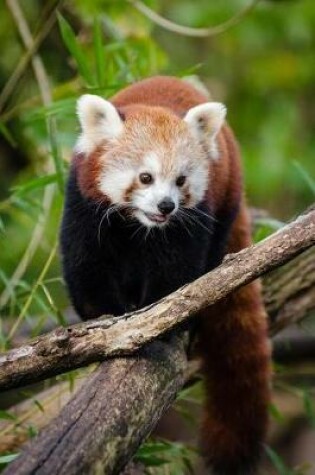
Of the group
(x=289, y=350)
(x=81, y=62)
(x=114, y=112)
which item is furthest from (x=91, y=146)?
(x=289, y=350)

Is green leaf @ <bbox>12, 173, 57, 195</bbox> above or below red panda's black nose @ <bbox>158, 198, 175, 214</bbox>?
above

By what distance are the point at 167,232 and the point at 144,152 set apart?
269mm

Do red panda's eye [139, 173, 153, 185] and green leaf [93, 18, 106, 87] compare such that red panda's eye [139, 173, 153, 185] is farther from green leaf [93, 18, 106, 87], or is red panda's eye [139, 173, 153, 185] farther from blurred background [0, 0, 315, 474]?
green leaf [93, 18, 106, 87]

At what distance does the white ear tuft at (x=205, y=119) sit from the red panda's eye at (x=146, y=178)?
0.23 m

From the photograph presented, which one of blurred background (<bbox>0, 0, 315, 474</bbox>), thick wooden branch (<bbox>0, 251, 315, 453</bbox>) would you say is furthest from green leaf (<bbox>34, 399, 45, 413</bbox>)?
blurred background (<bbox>0, 0, 315, 474</bbox>)

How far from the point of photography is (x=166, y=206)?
315 centimetres

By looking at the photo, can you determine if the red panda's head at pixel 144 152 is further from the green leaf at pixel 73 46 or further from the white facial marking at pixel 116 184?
the green leaf at pixel 73 46

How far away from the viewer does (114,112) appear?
3.32m

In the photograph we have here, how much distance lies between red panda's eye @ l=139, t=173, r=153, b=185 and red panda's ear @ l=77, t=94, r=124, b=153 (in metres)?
0.18

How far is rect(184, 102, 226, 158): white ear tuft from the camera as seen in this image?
3.36m

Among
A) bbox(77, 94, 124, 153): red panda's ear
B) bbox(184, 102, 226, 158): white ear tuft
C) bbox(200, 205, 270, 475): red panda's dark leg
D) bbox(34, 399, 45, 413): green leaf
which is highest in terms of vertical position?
bbox(77, 94, 124, 153): red panda's ear

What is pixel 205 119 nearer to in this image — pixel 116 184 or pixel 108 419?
pixel 116 184

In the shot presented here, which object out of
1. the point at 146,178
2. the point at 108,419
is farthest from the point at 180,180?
the point at 108,419

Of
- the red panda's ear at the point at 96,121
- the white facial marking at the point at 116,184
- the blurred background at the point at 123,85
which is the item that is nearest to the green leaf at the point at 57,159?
the blurred background at the point at 123,85
